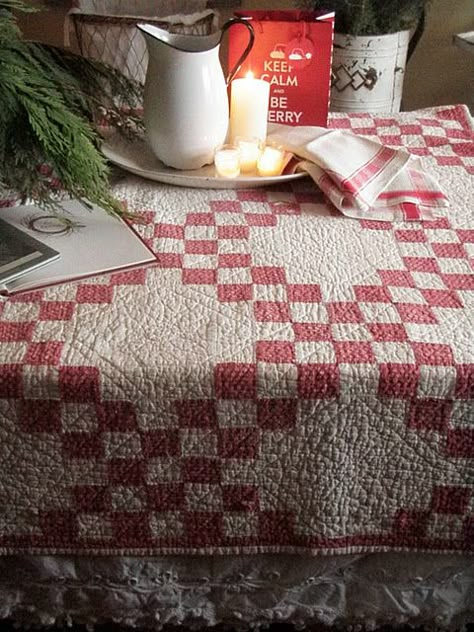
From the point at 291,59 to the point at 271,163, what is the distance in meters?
0.22

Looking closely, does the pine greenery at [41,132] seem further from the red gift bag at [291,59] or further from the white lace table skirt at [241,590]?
the white lace table skirt at [241,590]

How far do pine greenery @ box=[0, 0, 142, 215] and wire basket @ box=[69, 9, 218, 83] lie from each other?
2.56 ft

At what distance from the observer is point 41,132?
2.85ft

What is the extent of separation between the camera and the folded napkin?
1.04 metres

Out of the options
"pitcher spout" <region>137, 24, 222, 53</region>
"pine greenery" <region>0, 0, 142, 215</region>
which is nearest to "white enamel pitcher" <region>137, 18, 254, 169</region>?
"pitcher spout" <region>137, 24, 222, 53</region>

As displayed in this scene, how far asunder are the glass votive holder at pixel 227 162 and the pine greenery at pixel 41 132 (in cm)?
18

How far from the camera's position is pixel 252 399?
2.49 ft

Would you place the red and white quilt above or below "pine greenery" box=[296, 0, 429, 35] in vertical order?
below

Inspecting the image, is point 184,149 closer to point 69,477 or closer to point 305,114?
point 305,114

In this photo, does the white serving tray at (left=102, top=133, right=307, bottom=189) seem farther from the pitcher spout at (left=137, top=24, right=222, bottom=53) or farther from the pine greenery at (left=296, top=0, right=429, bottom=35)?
the pine greenery at (left=296, top=0, right=429, bottom=35)

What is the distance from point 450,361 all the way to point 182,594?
0.41 meters

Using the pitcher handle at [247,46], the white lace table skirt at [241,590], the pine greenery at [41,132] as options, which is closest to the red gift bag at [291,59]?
the pitcher handle at [247,46]

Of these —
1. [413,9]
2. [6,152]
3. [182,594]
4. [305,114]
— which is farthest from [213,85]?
[413,9]

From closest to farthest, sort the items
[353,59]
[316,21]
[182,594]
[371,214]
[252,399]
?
[252,399] → [182,594] → [371,214] → [316,21] → [353,59]
